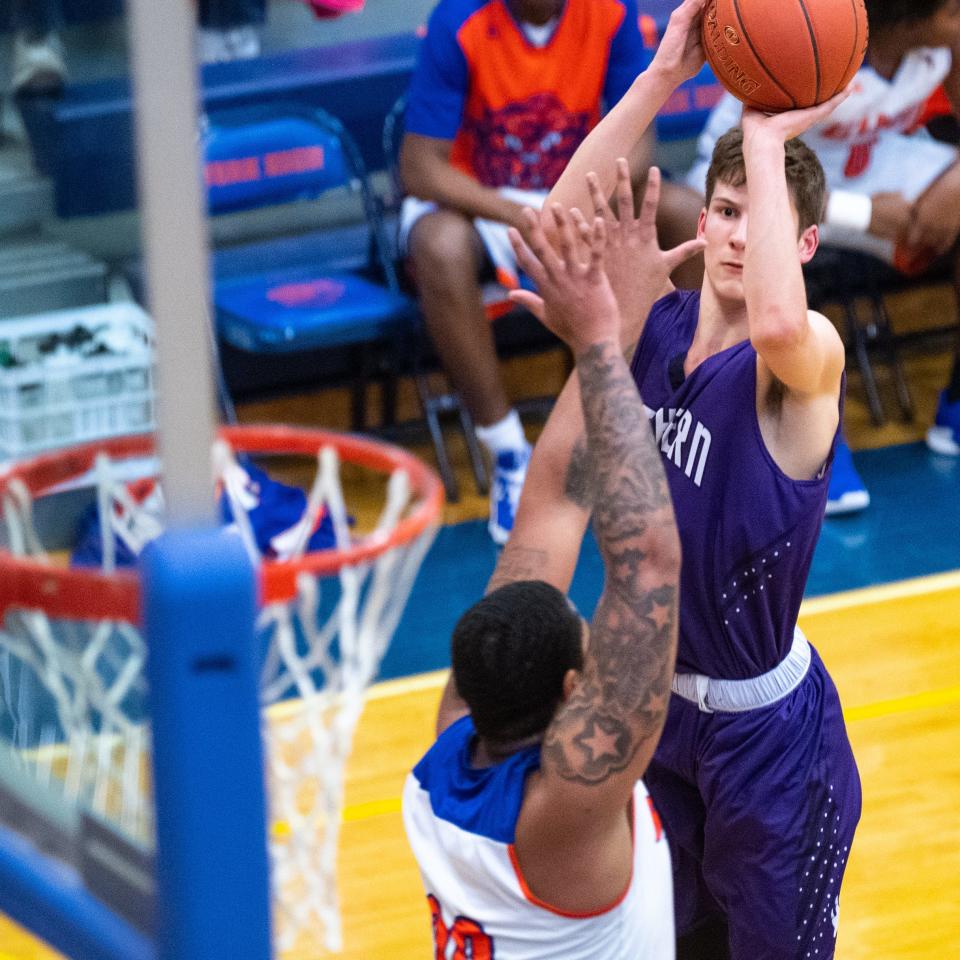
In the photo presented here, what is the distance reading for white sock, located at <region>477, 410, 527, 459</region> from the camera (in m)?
5.66

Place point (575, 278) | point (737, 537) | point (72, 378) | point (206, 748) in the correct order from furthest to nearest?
point (72, 378), point (737, 537), point (575, 278), point (206, 748)

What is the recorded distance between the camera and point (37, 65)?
4645 mm

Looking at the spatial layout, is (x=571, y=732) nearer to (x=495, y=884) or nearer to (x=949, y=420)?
(x=495, y=884)

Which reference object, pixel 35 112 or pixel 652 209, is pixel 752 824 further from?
pixel 35 112

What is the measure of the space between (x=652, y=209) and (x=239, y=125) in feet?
13.2

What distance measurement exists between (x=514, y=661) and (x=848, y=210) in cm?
430

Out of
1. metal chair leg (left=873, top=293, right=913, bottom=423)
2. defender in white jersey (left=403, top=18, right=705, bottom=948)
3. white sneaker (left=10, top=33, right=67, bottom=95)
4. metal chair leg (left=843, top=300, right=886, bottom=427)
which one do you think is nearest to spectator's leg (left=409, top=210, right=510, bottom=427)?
white sneaker (left=10, top=33, right=67, bottom=95)

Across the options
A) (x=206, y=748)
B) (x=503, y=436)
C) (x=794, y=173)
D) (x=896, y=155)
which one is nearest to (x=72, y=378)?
(x=794, y=173)

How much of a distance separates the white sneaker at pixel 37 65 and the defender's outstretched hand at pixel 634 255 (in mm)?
2091

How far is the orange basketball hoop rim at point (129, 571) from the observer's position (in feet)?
5.04

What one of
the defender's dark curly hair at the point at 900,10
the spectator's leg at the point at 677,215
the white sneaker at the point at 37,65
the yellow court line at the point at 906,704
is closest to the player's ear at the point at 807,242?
the yellow court line at the point at 906,704

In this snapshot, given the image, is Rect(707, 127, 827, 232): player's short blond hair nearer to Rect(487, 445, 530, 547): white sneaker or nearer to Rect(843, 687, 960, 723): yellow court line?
Rect(843, 687, 960, 723): yellow court line

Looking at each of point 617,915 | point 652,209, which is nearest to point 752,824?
point 617,915

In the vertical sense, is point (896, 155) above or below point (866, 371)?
→ above
